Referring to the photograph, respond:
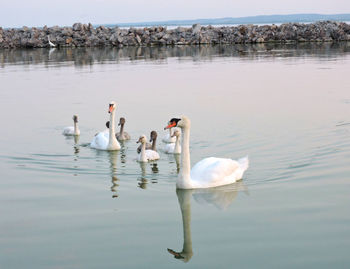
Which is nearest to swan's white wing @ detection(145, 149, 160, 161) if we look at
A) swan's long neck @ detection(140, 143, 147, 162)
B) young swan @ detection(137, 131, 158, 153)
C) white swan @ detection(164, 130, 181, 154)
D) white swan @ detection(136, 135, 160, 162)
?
white swan @ detection(136, 135, 160, 162)

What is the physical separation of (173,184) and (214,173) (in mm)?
962

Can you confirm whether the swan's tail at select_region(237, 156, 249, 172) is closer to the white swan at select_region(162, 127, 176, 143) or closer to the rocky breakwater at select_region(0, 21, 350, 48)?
the white swan at select_region(162, 127, 176, 143)

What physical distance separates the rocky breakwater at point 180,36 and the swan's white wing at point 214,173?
4897 cm

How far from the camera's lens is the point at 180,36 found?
197 ft

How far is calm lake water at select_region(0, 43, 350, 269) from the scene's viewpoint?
7301mm

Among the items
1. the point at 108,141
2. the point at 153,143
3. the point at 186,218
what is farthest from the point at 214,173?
the point at 108,141

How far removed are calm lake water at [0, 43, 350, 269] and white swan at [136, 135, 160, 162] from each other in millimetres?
275

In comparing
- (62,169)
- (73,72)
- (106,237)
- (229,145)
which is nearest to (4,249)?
(106,237)

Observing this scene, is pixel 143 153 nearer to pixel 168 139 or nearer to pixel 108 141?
pixel 108 141

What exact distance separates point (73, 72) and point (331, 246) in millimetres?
26402

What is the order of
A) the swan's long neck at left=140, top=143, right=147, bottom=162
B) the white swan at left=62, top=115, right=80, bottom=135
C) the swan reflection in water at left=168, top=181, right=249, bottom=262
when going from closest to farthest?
the swan reflection in water at left=168, top=181, right=249, bottom=262
the swan's long neck at left=140, top=143, right=147, bottom=162
the white swan at left=62, top=115, right=80, bottom=135

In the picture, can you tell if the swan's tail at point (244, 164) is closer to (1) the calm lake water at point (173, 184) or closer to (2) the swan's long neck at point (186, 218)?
(1) the calm lake water at point (173, 184)

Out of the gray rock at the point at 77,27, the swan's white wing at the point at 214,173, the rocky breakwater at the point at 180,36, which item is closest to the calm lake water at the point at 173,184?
the swan's white wing at the point at 214,173

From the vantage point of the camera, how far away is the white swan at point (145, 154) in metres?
12.8
